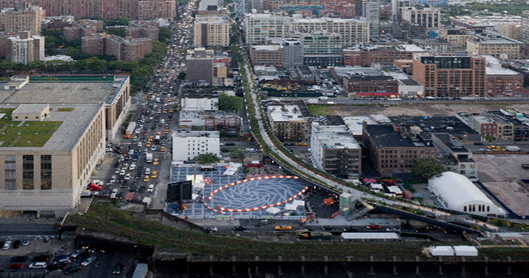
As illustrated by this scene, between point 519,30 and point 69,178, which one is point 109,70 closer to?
point 69,178

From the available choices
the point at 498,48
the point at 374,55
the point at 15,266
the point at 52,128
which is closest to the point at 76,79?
the point at 52,128

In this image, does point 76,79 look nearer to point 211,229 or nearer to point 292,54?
point 292,54

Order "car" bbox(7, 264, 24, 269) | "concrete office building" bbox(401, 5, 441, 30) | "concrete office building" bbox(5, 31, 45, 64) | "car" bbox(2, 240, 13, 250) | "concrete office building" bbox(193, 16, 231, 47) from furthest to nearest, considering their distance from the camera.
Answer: "concrete office building" bbox(401, 5, 441, 30), "concrete office building" bbox(193, 16, 231, 47), "concrete office building" bbox(5, 31, 45, 64), "car" bbox(2, 240, 13, 250), "car" bbox(7, 264, 24, 269)

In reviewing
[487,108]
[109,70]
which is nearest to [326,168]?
[487,108]

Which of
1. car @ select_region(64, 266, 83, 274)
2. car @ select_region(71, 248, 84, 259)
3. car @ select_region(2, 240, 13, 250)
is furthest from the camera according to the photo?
car @ select_region(2, 240, 13, 250)

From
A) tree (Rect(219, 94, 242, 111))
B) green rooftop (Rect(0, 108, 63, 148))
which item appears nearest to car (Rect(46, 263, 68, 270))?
green rooftop (Rect(0, 108, 63, 148))

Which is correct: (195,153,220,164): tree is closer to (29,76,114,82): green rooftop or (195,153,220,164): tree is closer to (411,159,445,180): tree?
(411,159,445,180): tree
